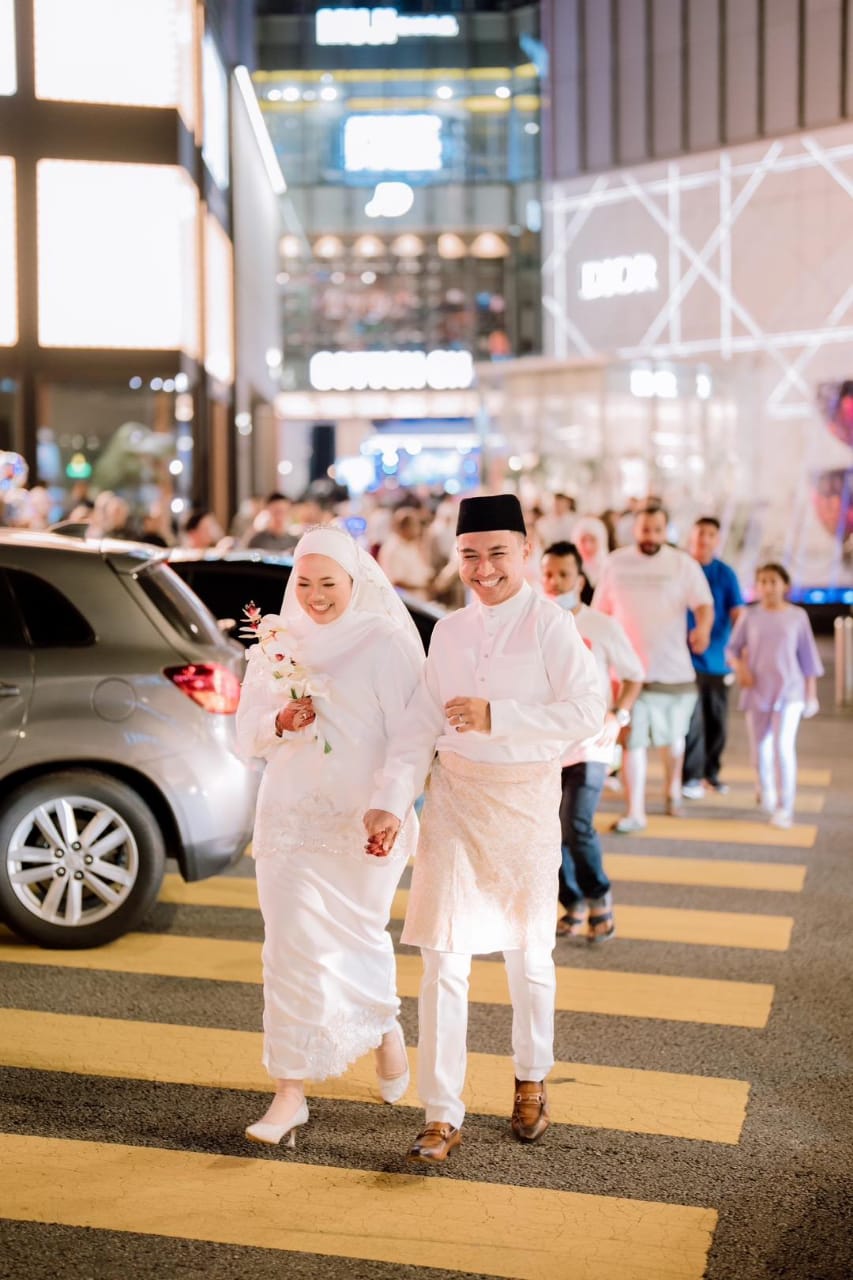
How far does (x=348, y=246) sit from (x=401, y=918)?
178 ft

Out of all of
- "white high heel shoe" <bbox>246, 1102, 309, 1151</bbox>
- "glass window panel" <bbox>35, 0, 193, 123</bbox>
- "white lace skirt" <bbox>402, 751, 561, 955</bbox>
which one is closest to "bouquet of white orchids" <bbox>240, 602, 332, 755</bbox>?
"white lace skirt" <bbox>402, 751, 561, 955</bbox>

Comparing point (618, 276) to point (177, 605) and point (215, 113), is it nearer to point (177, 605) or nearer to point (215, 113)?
point (215, 113)

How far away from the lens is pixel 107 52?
749 inches

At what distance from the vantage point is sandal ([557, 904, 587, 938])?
7371mm

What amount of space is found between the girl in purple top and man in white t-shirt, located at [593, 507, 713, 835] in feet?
1.36

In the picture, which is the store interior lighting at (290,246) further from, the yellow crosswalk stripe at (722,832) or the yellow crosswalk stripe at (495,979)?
the yellow crosswalk stripe at (495,979)

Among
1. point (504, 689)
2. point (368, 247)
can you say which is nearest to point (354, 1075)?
point (504, 689)

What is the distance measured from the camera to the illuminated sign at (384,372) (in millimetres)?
60031

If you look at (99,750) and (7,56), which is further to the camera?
(7,56)

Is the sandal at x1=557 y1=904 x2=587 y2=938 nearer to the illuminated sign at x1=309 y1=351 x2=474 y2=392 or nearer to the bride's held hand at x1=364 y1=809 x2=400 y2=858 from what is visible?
the bride's held hand at x1=364 y1=809 x2=400 y2=858

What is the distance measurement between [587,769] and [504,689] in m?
2.58

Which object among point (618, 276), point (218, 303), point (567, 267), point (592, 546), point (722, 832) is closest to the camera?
point (722, 832)

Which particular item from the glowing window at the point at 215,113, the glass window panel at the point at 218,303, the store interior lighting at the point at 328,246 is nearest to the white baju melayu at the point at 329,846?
the glass window panel at the point at 218,303

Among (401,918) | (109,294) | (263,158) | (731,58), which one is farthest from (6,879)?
(263,158)
